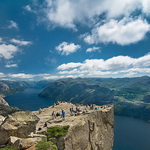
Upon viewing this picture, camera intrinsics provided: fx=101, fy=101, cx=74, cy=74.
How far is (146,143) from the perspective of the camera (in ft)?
269

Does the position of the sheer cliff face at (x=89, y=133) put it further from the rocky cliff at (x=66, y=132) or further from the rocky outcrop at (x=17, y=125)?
the rocky outcrop at (x=17, y=125)

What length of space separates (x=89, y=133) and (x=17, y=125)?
66.8 feet

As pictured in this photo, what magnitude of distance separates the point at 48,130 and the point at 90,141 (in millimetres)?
14621

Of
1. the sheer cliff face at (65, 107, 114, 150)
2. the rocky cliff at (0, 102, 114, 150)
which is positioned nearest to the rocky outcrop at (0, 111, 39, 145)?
the rocky cliff at (0, 102, 114, 150)

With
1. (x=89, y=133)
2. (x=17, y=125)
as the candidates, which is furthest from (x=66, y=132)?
(x=89, y=133)

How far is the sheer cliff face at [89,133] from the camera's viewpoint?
20.9 meters

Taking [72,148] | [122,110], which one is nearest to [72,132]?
[72,148]

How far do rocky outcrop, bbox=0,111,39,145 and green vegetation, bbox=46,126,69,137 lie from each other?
437 cm

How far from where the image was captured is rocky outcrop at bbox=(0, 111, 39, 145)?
13016 mm

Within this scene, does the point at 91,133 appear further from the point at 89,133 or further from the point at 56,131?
the point at 56,131

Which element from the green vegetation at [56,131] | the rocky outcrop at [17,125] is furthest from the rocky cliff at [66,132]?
the green vegetation at [56,131]

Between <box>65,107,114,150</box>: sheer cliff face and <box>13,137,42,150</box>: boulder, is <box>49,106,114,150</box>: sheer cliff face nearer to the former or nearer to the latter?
<box>65,107,114,150</box>: sheer cliff face

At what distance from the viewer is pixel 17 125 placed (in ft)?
47.6

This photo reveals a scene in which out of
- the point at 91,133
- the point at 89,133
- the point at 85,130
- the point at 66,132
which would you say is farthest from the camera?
the point at 91,133
